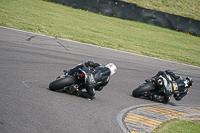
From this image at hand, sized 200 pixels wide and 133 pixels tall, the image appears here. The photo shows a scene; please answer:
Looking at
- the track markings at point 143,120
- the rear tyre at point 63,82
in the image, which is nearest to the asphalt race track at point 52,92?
the rear tyre at point 63,82

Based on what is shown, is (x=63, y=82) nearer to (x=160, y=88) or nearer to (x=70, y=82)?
(x=70, y=82)

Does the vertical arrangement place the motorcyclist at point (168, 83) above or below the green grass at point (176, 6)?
below

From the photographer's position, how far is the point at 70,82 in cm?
639

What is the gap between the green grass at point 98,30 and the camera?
51.4ft

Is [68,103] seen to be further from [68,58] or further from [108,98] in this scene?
[68,58]

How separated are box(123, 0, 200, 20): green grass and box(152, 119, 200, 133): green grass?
20.6 meters

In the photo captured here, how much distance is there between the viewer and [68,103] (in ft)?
19.2

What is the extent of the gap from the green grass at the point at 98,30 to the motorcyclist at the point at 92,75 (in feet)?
26.8

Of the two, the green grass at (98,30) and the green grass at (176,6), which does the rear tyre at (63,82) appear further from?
the green grass at (176,6)

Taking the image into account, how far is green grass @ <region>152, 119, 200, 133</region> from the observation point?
559 cm

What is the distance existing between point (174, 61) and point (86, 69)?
10.4 metres

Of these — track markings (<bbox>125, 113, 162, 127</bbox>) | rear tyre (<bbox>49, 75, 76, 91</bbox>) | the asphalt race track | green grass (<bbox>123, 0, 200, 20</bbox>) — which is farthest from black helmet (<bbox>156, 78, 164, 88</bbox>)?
green grass (<bbox>123, 0, 200, 20</bbox>)

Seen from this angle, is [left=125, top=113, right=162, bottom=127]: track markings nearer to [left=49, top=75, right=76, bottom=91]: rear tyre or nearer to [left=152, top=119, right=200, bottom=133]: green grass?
[left=152, top=119, right=200, bottom=133]: green grass

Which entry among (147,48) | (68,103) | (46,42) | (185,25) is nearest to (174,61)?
(147,48)
